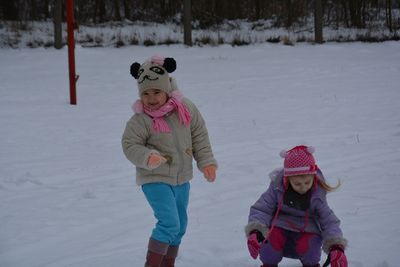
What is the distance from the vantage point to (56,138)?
7406 millimetres

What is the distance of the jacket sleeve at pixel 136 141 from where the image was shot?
3.05m

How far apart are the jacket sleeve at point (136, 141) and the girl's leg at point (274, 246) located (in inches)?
33.8

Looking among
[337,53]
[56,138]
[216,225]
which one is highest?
[337,53]

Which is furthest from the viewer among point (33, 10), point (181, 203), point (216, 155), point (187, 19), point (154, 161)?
point (33, 10)

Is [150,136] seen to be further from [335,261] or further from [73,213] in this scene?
[73,213]

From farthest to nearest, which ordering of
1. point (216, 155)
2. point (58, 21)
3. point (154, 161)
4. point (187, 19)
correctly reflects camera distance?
point (187, 19)
point (58, 21)
point (216, 155)
point (154, 161)

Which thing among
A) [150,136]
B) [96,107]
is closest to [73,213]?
[150,136]

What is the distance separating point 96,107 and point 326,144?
4.36 meters

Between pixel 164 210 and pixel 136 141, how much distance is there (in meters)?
0.43

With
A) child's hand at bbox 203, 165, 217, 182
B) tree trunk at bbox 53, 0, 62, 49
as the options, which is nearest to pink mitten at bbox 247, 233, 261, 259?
child's hand at bbox 203, 165, 217, 182

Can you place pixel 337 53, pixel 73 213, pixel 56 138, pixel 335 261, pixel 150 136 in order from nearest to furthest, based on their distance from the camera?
pixel 335 261 → pixel 150 136 → pixel 73 213 → pixel 56 138 → pixel 337 53

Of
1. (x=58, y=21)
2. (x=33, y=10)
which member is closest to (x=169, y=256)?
(x=58, y=21)

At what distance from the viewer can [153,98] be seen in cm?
322

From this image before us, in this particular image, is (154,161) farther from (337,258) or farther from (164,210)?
(337,258)
